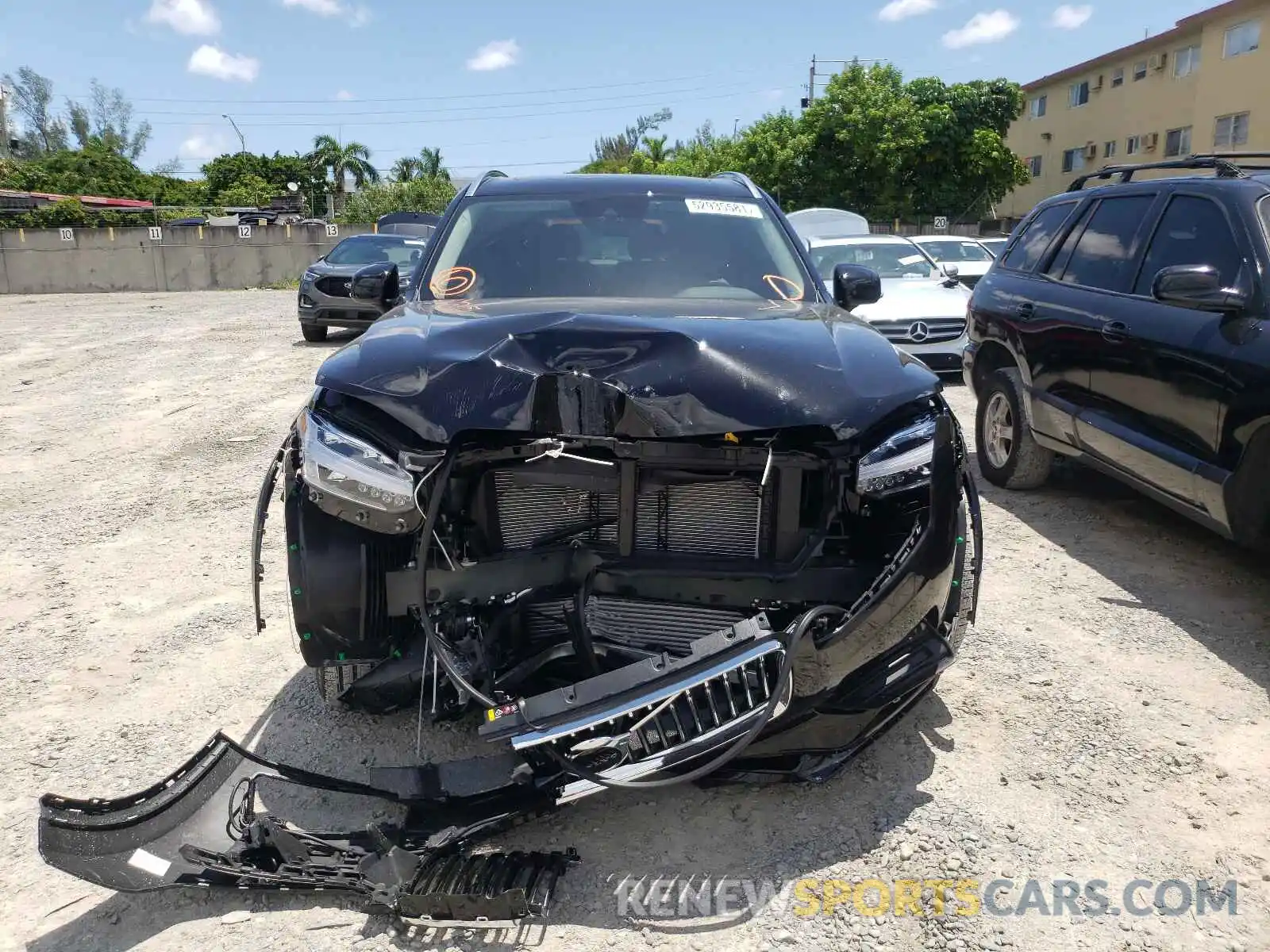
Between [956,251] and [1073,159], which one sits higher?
[1073,159]

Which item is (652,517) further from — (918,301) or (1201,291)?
(918,301)

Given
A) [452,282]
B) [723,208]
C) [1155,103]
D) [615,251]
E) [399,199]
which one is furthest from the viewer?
[399,199]

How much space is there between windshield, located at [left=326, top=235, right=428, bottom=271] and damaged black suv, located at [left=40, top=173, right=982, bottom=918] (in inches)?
486

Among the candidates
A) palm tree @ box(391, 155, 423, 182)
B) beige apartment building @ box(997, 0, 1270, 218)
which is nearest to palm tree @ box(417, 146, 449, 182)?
palm tree @ box(391, 155, 423, 182)

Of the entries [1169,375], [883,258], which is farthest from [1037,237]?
[883,258]

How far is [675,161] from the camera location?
5625 centimetres

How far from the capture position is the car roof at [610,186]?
14.2 feet

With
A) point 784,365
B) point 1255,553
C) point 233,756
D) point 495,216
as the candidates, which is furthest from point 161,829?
point 1255,553

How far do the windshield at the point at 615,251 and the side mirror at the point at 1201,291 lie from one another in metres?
1.60

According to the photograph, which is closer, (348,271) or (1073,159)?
(348,271)

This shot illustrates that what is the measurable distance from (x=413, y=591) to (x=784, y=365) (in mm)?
1186

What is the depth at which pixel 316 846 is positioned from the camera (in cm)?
250

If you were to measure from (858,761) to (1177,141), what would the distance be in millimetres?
38045

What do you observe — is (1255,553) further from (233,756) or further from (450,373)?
(233,756)
